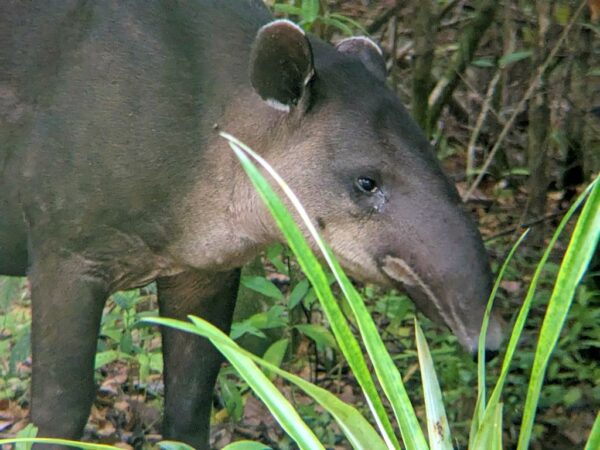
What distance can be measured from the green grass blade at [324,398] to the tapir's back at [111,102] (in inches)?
51.5

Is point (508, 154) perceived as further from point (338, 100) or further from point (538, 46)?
point (338, 100)

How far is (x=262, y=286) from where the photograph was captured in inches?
217

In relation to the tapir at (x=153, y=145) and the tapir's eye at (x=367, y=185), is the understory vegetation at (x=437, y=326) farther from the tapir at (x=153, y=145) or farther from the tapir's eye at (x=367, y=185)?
the tapir's eye at (x=367, y=185)

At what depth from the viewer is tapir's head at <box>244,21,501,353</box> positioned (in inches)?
159

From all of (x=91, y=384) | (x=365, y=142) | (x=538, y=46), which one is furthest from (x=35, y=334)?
(x=538, y=46)

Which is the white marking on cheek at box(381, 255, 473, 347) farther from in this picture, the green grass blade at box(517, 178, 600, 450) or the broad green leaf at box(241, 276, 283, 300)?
the broad green leaf at box(241, 276, 283, 300)

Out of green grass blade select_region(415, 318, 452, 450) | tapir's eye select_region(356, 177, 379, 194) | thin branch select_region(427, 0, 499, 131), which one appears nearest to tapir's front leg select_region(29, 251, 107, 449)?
tapir's eye select_region(356, 177, 379, 194)

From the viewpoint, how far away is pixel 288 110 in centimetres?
455

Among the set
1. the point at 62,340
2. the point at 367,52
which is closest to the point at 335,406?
the point at 62,340

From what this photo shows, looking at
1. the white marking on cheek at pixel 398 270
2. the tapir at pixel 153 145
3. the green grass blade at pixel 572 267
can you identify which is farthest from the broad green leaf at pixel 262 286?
the green grass blade at pixel 572 267

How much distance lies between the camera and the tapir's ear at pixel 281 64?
14.0ft

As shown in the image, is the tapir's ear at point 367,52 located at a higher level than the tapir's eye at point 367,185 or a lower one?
higher

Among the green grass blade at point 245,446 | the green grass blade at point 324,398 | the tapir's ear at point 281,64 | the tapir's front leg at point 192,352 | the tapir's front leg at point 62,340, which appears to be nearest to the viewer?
the green grass blade at point 324,398

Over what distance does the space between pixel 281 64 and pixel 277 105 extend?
204 millimetres
